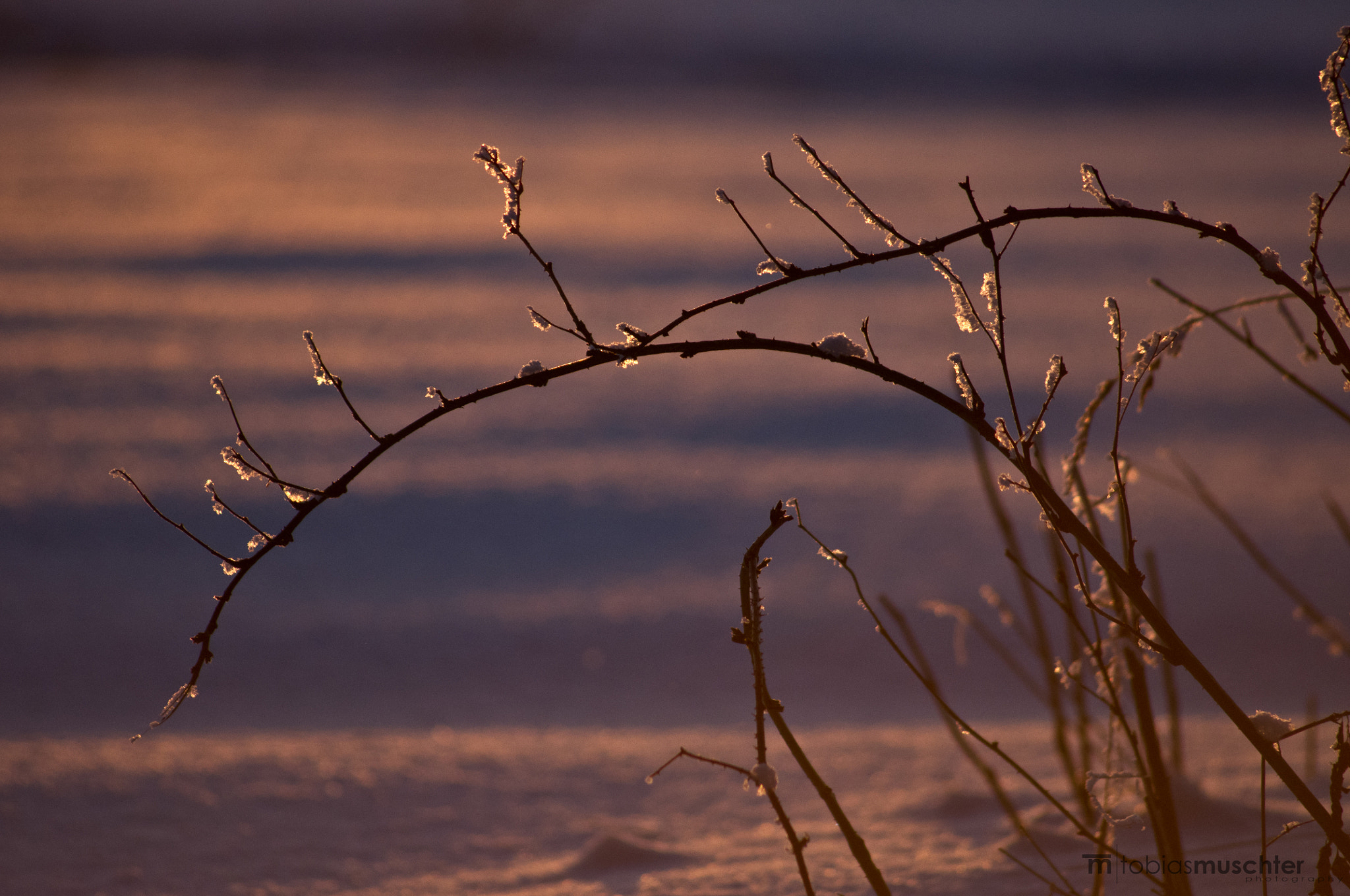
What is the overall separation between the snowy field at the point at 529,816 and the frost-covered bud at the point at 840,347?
0.80 m

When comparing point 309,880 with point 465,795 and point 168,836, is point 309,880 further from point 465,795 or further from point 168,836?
point 465,795

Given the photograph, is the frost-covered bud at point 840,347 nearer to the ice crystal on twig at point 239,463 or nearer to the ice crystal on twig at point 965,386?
the ice crystal on twig at point 965,386

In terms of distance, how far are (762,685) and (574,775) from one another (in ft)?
4.24

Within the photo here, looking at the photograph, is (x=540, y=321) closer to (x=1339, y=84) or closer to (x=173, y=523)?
(x=173, y=523)

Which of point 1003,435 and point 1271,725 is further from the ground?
point 1003,435

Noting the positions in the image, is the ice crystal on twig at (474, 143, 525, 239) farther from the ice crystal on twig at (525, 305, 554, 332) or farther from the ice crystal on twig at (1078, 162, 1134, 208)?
the ice crystal on twig at (1078, 162, 1134, 208)

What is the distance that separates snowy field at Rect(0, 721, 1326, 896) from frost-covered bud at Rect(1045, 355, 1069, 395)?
2.21 ft

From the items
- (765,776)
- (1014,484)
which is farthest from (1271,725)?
(765,776)

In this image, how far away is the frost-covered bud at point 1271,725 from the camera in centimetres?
80

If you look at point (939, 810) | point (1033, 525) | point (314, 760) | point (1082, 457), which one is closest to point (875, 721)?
point (939, 810)

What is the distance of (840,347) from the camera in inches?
28.7

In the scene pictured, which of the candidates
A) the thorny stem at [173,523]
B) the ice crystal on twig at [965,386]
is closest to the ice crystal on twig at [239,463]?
the thorny stem at [173,523]

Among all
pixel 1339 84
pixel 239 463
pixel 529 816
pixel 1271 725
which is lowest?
pixel 529 816

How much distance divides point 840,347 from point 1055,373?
0.18 m
